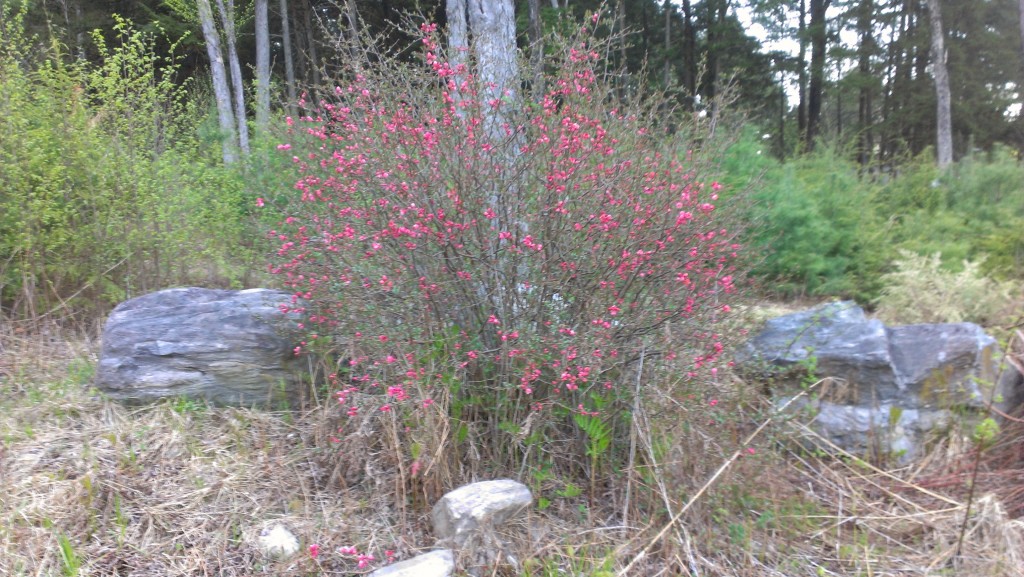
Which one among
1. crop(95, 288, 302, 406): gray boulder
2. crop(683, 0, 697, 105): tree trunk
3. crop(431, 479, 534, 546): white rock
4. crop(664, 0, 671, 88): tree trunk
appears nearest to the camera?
crop(431, 479, 534, 546): white rock

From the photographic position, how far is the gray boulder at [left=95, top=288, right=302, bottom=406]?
3900 millimetres

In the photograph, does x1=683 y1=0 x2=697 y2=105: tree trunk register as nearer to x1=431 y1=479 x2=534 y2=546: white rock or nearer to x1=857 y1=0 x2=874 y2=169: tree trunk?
x1=857 y1=0 x2=874 y2=169: tree trunk

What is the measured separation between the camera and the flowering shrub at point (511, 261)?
3.17 m

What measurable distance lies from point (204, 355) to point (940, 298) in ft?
19.3

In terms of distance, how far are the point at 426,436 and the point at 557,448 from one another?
2.20 ft

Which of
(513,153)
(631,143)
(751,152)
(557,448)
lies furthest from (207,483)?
(751,152)

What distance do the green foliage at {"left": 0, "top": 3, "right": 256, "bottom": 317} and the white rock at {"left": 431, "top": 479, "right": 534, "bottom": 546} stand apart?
3.49 metres

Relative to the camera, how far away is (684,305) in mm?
3322

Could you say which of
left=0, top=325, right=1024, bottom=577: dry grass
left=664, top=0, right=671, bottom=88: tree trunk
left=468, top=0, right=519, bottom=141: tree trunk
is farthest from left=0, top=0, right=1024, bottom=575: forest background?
left=664, top=0, right=671, bottom=88: tree trunk

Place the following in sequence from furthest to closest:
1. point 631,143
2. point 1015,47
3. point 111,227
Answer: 1. point 1015,47
2. point 111,227
3. point 631,143

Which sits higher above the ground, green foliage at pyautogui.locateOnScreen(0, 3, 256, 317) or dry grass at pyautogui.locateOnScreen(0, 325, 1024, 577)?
green foliage at pyautogui.locateOnScreen(0, 3, 256, 317)

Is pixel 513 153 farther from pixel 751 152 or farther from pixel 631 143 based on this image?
pixel 751 152

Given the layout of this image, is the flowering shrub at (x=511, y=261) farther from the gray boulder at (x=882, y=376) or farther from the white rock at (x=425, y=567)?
the gray boulder at (x=882, y=376)

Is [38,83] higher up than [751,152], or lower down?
higher up
